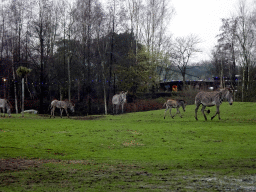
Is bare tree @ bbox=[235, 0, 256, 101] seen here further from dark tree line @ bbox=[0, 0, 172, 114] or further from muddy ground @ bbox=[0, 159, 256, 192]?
muddy ground @ bbox=[0, 159, 256, 192]

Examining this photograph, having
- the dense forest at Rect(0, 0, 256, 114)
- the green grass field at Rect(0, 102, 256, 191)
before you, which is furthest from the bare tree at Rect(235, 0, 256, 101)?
the green grass field at Rect(0, 102, 256, 191)

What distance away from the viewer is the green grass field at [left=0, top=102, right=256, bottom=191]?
4.77m

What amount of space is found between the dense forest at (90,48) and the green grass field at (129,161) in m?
28.1

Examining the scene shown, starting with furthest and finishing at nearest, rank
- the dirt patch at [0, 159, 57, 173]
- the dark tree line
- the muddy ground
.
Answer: the dark tree line
the dirt patch at [0, 159, 57, 173]
the muddy ground

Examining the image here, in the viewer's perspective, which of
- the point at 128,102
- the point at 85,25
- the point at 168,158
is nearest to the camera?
the point at 168,158

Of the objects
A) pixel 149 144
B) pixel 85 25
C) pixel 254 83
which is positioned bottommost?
pixel 149 144

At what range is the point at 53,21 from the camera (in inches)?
1751

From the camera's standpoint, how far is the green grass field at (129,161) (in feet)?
15.6

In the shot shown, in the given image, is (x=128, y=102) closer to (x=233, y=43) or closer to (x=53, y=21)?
(x=53, y=21)

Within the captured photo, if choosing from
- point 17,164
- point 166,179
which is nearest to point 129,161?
point 166,179

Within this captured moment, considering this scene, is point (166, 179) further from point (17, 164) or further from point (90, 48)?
point (90, 48)

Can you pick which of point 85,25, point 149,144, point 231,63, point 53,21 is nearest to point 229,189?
point 149,144

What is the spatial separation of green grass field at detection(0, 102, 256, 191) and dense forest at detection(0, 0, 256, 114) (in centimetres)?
2811

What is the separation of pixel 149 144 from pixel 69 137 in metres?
3.40
